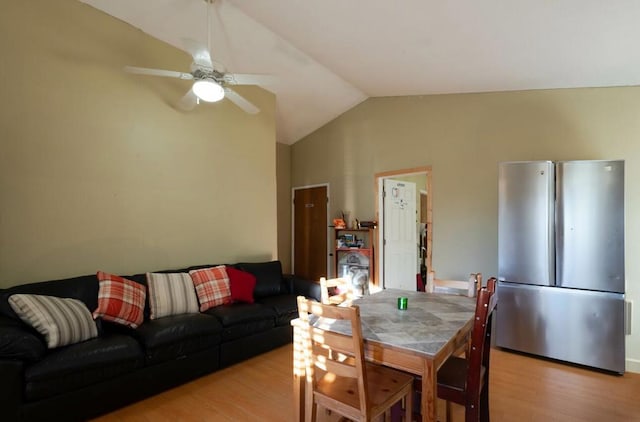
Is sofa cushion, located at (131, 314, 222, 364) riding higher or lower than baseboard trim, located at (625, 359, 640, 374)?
higher

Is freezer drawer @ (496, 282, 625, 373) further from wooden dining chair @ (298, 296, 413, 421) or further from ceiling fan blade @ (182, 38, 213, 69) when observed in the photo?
ceiling fan blade @ (182, 38, 213, 69)

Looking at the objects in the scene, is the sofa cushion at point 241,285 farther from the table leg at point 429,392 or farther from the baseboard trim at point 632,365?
the baseboard trim at point 632,365

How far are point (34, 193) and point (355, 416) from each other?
2.91 m

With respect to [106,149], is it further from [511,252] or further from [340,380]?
[511,252]

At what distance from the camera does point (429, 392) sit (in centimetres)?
143

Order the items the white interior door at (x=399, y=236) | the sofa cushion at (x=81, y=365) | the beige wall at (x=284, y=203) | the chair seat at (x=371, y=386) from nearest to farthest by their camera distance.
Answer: the chair seat at (x=371, y=386) < the sofa cushion at (x=81, y=365) < the white interior door at (x=399, y=236) < the beige wall at (x=284, y=203)

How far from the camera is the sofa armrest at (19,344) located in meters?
1.87

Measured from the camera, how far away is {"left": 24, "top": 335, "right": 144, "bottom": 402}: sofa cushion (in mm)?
1960

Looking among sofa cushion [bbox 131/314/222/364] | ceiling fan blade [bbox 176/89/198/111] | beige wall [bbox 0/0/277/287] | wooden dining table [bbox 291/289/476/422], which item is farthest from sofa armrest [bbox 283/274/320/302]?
ceiling fan blade [bbox 176/89/198/111]

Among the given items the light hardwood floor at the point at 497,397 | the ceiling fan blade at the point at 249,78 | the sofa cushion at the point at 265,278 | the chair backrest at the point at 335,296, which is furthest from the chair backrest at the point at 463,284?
the ceiling fan blade at the point at 249,78

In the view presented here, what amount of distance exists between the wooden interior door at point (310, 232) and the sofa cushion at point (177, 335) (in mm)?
3013

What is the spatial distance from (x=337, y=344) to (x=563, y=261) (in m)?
2.61

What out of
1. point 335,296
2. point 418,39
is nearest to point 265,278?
point 335,296

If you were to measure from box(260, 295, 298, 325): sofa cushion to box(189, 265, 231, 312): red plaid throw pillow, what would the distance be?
43 cm
